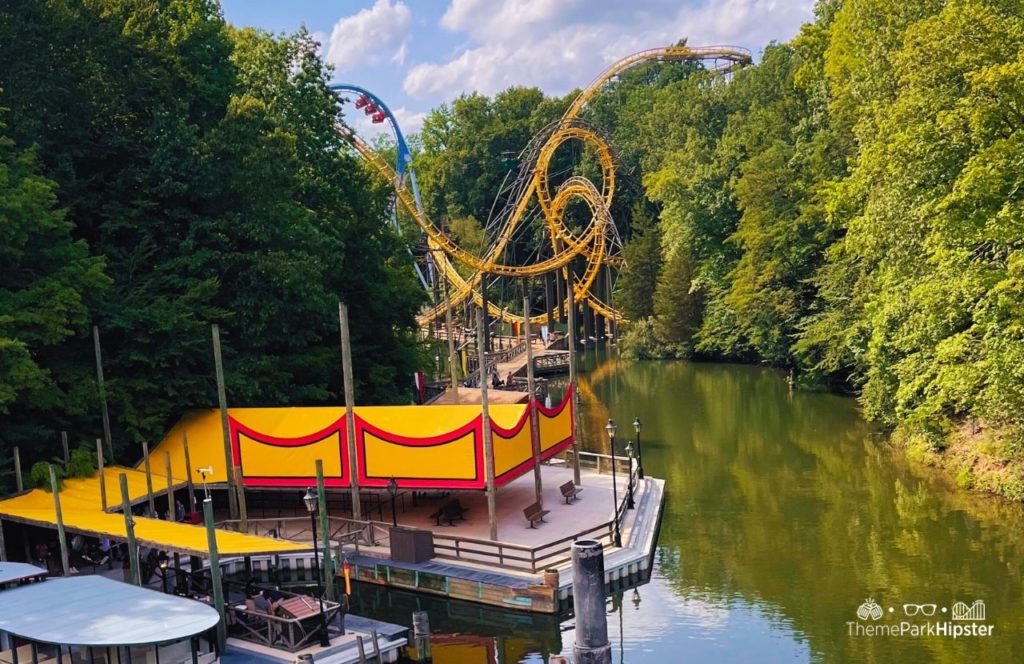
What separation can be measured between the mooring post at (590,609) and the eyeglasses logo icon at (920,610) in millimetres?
10258

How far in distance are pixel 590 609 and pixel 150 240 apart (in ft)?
62.8

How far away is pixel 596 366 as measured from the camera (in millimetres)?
49469

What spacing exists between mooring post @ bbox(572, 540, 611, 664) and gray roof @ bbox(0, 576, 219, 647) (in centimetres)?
634

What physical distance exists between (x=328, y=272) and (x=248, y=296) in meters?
3.54

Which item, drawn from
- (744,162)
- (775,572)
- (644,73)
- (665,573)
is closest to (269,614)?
(665,573)

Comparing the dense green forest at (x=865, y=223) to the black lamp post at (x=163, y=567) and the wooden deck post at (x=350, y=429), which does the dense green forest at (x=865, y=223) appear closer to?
the wooden deck post at (x=350, y=429)

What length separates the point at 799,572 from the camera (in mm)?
16453

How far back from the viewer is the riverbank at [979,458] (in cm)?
2006

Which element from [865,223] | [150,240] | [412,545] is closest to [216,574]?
[412,545]

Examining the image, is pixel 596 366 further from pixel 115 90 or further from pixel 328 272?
pixel 115 90

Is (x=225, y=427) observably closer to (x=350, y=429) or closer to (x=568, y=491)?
(x=350, y=429)

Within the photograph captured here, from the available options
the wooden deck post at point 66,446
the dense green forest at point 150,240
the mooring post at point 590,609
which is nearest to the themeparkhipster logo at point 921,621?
the mooring post at point 590,609

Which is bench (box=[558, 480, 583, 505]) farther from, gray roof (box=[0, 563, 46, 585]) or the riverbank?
gray roof (box=[0, 563, 46, 585])

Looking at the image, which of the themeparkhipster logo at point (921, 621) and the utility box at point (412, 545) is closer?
the themeparkhipster logo at point (921, 621)
